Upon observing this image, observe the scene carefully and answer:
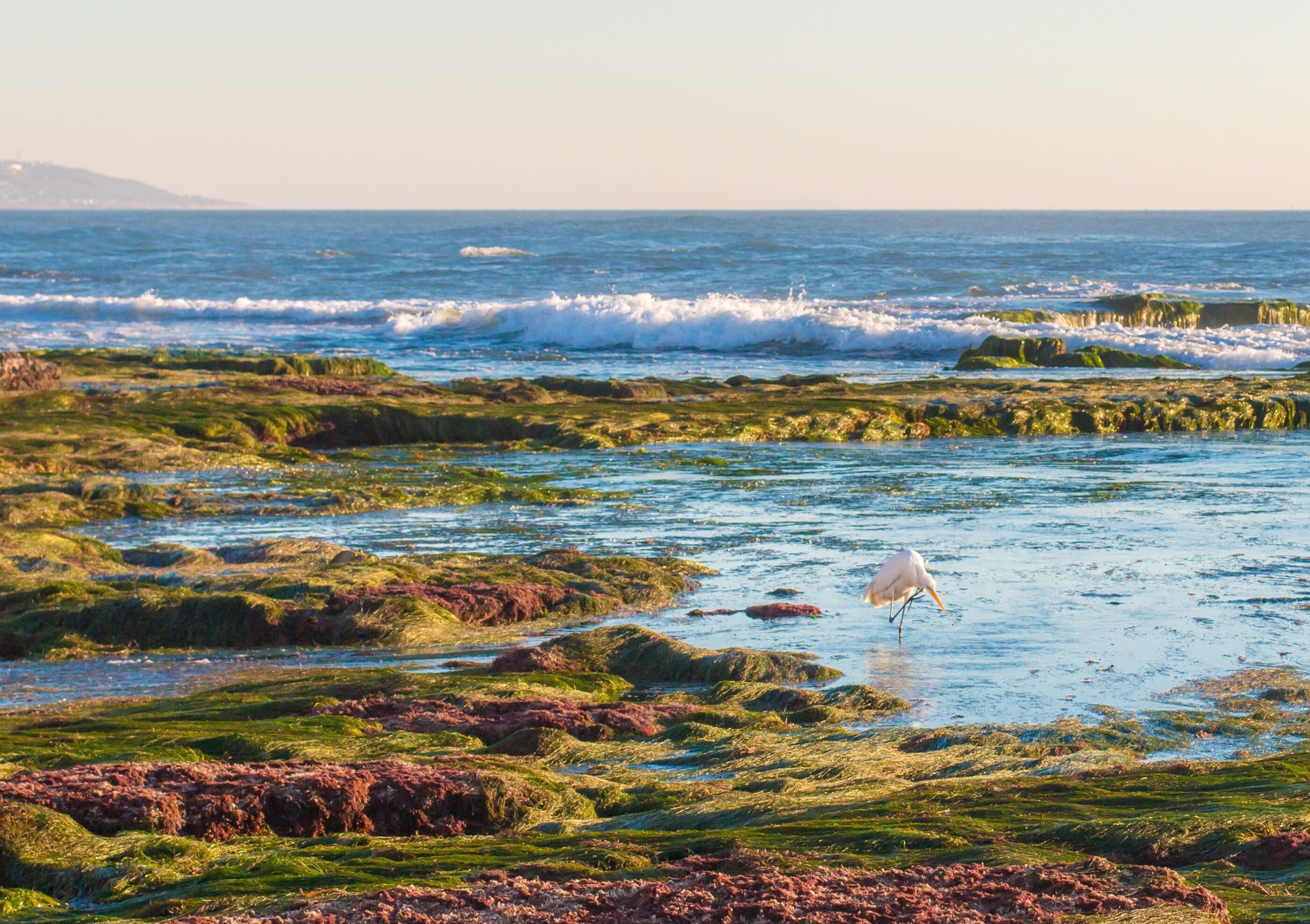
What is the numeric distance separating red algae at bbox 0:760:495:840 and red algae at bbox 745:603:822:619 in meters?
4.75

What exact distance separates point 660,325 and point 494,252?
43.4 m

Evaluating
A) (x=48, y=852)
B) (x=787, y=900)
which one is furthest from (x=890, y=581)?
(x=48, y=852)

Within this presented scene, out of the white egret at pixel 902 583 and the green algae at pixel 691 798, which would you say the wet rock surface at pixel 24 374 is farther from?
the white egret at pixel 902 583

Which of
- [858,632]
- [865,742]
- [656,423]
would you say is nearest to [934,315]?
[656,423]

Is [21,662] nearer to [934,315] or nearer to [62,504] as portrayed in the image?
[62,504]

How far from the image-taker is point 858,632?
32.0 ft

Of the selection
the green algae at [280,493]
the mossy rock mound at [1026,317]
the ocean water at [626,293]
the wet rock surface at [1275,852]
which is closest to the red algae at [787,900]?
the wet rock surface at [1275,852]

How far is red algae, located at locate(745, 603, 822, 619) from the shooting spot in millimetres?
10125

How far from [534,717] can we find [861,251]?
221 feet

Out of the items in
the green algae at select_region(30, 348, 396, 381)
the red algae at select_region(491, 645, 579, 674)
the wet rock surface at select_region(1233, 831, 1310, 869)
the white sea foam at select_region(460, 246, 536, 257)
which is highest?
the white sea foam at select_region(460, 246, 536, 257)

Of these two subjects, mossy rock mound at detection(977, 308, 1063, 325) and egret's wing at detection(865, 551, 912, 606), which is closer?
egret's wing at detection(865, 551, 912, 606)

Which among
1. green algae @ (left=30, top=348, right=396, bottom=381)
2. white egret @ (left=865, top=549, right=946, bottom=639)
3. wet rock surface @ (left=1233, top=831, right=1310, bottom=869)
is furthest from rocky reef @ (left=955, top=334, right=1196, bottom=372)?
wet rock surface @ (left=1233, top=831, right=1310, bottom=869)

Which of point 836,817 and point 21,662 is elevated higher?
point 836,817

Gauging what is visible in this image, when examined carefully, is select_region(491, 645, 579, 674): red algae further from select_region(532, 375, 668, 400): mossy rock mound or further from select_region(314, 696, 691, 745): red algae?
select_region(532, 375, 668, 400): mossy rock mound
